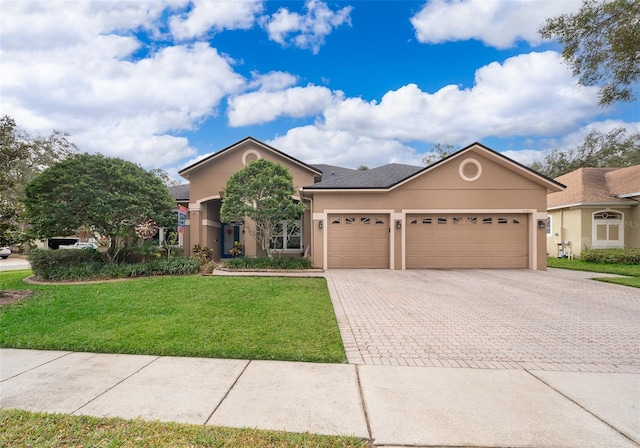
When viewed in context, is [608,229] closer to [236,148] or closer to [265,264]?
[265,264]

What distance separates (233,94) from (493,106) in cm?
1386

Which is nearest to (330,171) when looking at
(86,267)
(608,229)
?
(86,267)

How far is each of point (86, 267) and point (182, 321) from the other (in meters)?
7.58

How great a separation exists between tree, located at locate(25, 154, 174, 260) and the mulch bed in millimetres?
2780

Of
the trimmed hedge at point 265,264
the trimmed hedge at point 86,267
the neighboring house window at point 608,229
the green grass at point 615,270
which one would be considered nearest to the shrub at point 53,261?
the trimmed hedge at point 86,267

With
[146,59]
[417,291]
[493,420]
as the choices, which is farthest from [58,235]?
[493,420]

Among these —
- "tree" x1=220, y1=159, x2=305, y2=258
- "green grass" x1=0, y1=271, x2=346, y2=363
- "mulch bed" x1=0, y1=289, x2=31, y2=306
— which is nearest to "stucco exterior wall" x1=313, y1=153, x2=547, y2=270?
"tree" x1=220, y1=159, x2=305, y2=258

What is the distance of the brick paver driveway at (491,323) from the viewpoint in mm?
4152

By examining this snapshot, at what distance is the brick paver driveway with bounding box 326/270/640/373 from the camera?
163 inches

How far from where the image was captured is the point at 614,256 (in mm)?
15508

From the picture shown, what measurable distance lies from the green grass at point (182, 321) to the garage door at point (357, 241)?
4.41m

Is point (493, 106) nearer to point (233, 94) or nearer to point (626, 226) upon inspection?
point (626, 226)

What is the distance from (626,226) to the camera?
17656 mm

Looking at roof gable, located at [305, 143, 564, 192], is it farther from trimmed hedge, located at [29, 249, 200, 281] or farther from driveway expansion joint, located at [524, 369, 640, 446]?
driveway expansion joint, located at [524, 369, 640, 446]
